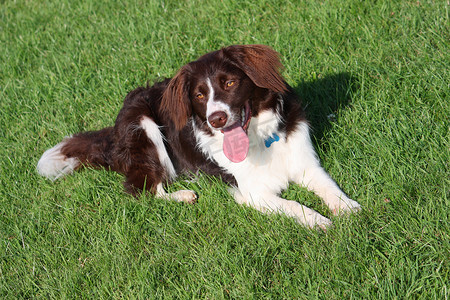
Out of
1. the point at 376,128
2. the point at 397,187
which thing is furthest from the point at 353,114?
the point at 397,187

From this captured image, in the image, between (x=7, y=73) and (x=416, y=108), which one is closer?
(x=416, y=108)

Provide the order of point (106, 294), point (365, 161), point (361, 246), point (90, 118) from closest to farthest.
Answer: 1. point (361, 246)
2. point (106, 294)
3. point (365, 161)
4. point (90, 118)

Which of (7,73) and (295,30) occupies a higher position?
(295,30)

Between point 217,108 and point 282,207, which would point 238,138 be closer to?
point 217,108

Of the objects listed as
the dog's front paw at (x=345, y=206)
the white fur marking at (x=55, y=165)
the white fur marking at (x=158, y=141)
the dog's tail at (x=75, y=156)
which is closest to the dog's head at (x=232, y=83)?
the white fur marking at (x=158, y=141)

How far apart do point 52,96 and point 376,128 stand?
3.95 m

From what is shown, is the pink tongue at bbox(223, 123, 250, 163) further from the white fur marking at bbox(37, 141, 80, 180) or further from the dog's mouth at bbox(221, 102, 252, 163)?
the white fur marking at bbox(37, 141, 80, 180)

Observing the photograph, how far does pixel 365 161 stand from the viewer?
3904mm

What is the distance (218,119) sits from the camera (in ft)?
11.7

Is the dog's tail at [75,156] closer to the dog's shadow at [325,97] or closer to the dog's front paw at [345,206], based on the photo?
the dog's shadow at [325,97]

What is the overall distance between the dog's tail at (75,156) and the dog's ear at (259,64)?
164cm

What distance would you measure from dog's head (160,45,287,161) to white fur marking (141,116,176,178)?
77 cm

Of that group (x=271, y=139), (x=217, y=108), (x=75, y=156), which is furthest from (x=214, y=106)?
(x=75, y=156)

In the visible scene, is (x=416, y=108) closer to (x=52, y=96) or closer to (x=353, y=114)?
(x=353, y=114)
